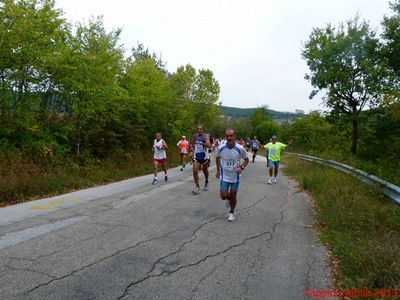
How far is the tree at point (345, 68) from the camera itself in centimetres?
2148

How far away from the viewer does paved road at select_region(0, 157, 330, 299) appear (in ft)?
13.1

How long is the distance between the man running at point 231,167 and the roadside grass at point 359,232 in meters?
1.81

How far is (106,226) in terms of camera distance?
20.9 feet

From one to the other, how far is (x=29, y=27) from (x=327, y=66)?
59.6ft

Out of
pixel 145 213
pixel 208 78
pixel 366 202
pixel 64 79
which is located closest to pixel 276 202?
pixel 366 202

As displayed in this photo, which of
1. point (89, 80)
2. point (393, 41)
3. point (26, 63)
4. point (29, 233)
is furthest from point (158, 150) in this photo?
point (393, 41)

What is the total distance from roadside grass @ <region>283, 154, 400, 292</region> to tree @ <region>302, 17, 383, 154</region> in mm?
13033

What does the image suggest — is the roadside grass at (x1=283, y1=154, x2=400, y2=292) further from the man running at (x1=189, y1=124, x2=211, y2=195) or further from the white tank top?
the white tank top

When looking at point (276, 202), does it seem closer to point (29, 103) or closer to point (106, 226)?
point (106, 226)

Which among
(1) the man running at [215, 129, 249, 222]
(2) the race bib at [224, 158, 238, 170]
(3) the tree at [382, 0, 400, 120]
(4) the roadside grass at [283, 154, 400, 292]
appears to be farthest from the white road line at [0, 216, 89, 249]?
(3) the tree at [382, 0, 400, 120]

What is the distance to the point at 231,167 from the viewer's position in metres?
7.54

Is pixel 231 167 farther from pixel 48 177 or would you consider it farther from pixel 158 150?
pixel 48 177

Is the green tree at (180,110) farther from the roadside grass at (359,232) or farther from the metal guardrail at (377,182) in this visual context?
the roadside grass at (359,232)

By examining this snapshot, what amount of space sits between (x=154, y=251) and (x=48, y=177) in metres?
6.64
